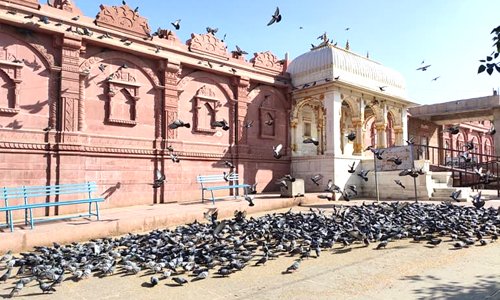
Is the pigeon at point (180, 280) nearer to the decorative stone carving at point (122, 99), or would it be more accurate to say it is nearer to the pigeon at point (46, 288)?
the pigeon at point (46, 288)

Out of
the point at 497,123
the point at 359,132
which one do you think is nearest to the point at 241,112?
the point at 359,132

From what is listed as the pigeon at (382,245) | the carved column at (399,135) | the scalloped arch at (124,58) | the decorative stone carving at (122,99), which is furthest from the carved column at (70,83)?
the carved column at (399,135)

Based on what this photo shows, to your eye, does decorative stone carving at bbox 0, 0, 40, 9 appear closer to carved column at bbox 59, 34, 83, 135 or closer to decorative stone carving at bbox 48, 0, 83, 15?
decorative stone carving at bbox 48, 0, 83, 15

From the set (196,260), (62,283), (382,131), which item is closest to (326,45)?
(382,131)

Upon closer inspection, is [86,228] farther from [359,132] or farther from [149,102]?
[359,132]

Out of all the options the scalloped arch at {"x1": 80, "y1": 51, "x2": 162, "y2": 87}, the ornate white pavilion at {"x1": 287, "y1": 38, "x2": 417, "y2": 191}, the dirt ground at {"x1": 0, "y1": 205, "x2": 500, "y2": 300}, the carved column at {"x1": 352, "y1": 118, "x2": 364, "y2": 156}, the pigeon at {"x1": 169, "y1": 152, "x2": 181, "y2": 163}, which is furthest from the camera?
the carved column at {"x1": 352, "y1": 118, "x2": 364, "y2": 156}

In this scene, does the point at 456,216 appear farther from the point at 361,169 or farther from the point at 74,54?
the point at 74,54

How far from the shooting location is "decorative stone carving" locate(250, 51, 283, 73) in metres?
15.7

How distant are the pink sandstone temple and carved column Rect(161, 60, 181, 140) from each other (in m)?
0.04

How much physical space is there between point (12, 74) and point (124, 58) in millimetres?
3374

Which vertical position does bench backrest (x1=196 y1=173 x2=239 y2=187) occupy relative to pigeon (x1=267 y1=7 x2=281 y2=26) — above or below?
below

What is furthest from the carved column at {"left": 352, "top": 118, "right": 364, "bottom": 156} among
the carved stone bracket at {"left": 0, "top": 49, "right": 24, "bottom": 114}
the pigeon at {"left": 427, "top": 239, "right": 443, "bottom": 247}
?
the carved stone bracket at {"left": 0, "top": 49, "right": 24, "bottom": 114}

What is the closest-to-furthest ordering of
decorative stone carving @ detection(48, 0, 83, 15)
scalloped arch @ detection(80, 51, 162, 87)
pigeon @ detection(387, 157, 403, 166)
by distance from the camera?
1. decorative stone carving @ detection(48, 0, 83, 15)
2. scalloped arch @ detection(80, 51, 162, 87)
3. pigeon @ detection(387, 157, 403, 166)

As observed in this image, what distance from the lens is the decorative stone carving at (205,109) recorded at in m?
13.4
